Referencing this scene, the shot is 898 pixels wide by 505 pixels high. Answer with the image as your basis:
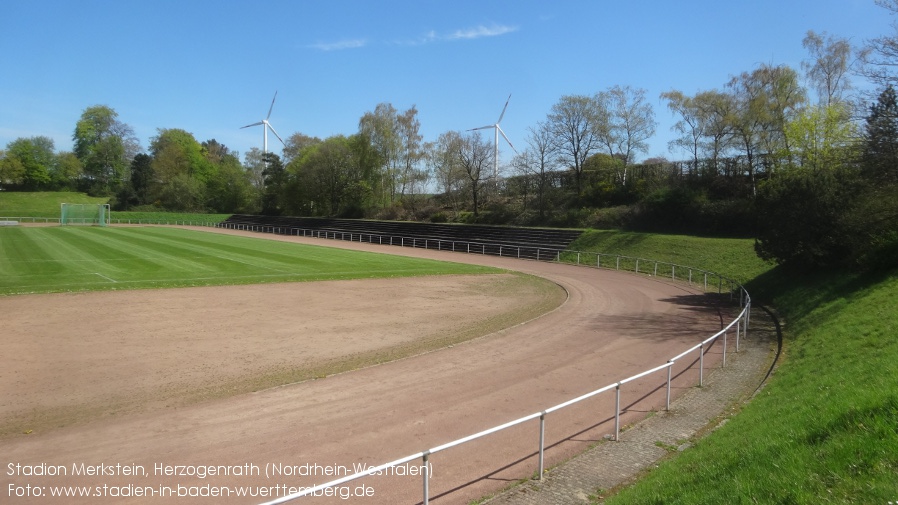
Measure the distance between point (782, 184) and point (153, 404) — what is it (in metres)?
26.9

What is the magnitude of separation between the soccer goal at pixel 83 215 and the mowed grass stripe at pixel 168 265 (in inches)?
1066

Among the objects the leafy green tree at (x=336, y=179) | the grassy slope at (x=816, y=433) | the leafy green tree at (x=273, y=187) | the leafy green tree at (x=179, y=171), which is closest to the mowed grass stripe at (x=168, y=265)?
the grassy slope at (x=816, y=433)

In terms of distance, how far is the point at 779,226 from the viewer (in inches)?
1016

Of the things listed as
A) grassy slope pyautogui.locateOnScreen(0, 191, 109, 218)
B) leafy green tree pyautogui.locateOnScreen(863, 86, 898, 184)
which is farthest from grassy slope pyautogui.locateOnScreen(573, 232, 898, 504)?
grassy slope pyautogui.locateOnScreen(0, 191, 109, 218)

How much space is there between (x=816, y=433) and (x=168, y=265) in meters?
34.4

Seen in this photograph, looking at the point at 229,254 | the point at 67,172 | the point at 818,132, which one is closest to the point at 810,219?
the point at 818,132

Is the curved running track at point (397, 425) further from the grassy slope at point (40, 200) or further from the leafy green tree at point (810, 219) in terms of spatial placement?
the grassy slope at point (40, 200)

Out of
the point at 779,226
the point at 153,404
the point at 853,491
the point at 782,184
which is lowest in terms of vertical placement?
the point at 153,404

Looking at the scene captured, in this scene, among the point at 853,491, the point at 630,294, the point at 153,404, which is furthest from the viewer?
the point at 630,294

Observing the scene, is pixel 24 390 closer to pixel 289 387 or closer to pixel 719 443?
pixel 289 387

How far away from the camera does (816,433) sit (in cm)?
722

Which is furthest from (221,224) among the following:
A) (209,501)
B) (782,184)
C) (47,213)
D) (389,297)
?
(209,501)

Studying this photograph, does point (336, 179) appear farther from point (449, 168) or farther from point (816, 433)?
point (816, 433)

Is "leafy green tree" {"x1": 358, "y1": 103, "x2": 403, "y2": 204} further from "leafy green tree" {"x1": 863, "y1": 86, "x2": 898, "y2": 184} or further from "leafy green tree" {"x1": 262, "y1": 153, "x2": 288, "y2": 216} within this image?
"leafy green tree" {"x1": 863, "y1": 86, "x2": 898, "y2": 184}
